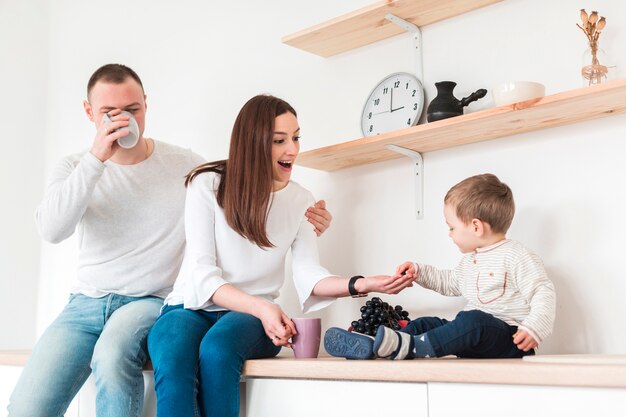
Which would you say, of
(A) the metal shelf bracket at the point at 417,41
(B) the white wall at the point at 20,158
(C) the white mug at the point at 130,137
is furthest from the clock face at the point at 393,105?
(B) the white wall at the point at 20,158

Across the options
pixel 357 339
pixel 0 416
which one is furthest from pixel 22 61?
pixel 357 339

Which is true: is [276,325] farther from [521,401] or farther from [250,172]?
[521,401]

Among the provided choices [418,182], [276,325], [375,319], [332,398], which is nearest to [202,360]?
[276,325]

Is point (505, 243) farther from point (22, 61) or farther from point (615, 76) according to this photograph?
point (22, 61)

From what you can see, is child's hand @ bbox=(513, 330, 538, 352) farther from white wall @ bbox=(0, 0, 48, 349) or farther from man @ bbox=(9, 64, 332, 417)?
white wall @ bbox=(0, 0, 48, 349)

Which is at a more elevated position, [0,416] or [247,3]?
[247,3]

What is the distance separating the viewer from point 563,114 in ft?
4.91

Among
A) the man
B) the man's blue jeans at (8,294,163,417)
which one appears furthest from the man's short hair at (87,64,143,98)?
the man's blue jeans at (8,294,163,417)

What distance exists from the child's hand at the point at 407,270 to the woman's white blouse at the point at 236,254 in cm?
21

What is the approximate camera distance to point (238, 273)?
1.60 meters

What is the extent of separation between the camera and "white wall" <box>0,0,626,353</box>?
151 cm

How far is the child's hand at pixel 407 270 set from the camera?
4.94 ft

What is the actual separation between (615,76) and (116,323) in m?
1.21

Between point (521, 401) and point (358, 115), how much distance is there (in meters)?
1.09
